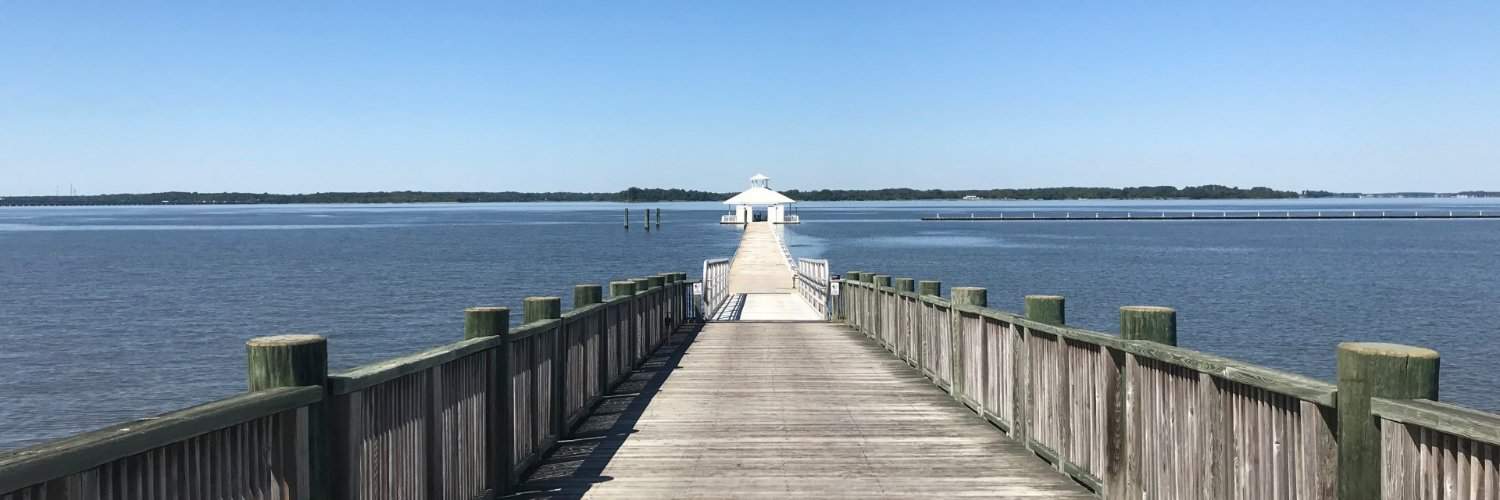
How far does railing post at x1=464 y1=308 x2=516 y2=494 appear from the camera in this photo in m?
7.55

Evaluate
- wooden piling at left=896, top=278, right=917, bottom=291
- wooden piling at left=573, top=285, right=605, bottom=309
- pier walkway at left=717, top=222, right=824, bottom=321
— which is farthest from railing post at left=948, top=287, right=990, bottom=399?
pier walkway at left=717, top=222, right=824, bottom=321

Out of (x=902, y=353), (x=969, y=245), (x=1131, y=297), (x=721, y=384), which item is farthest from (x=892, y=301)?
(x=969, y=245)

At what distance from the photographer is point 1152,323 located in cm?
674

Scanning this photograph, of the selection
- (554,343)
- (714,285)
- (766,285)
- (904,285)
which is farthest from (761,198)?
(554,343)

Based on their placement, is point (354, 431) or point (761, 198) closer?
point (354, 431)

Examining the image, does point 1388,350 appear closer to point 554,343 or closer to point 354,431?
point 354,431

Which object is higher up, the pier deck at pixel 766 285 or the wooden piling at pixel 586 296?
the wooden piling at pixel 586 296

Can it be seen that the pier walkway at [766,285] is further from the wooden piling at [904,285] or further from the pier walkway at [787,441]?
the pier walkway at [787,441]

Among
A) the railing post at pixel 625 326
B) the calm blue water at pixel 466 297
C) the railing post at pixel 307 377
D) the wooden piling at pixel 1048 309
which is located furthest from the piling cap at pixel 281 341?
the calm blue water at pixel 466 297

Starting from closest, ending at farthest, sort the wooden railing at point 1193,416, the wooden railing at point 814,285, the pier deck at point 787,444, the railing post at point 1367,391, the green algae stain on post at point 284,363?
the wooden railing at point 1193,416
the railing post at point 1367,391
the green algae stain on post at point 284,363
the pier deck at point 787,444
the wooden railing at point 814,285

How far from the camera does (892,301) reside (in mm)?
17109

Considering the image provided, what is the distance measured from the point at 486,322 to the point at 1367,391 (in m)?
5.10

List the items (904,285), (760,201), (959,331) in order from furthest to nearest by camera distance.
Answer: (760,201) < (904,285) < (959,331)

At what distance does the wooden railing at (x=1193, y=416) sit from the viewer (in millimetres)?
4094
